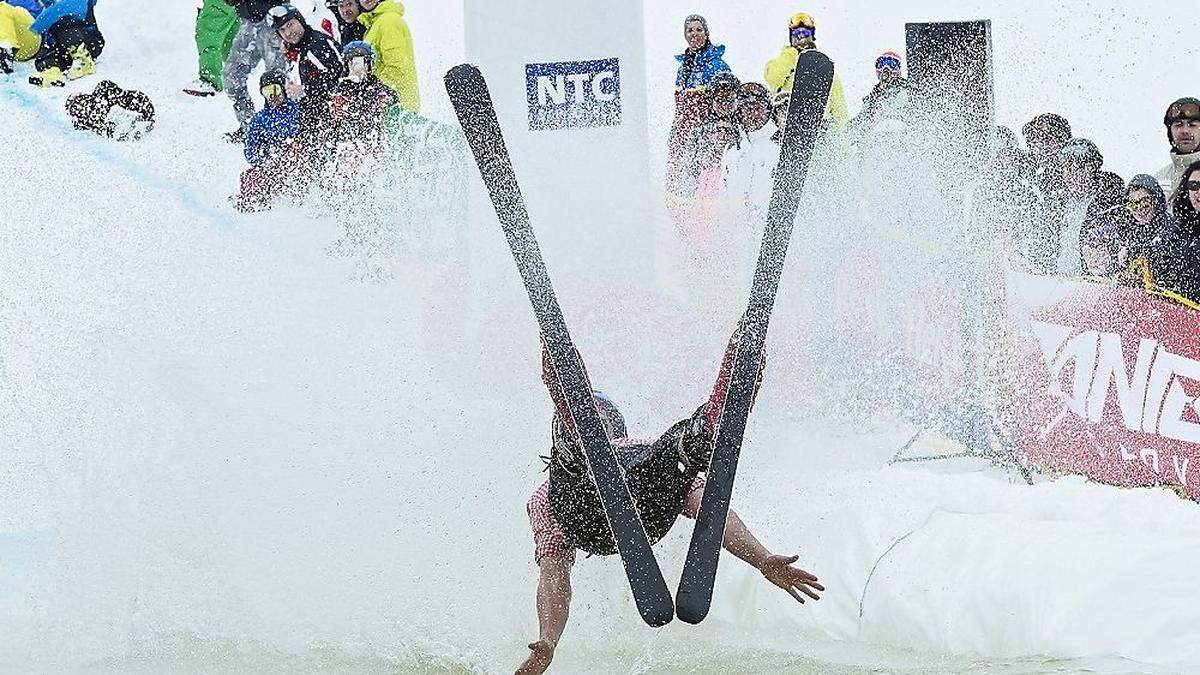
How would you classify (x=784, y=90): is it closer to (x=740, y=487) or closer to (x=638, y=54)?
(x=638, y=54)

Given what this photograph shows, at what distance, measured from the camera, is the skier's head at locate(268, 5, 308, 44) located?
831 cm

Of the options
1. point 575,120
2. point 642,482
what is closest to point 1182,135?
point 575,120

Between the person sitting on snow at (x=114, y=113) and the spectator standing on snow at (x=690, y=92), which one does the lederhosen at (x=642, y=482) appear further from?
the person sitting on snow at (x=114, y=113)

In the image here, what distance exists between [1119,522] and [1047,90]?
4.18 meters

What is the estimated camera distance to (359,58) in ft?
24.4

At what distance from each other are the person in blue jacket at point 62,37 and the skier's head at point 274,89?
3.15m

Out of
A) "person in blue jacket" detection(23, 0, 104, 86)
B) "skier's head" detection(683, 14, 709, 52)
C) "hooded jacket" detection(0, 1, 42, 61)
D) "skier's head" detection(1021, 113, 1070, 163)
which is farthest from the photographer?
"person in blue jacket" detection(23, 0, 104, 86)

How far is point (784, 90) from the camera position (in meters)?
7.64

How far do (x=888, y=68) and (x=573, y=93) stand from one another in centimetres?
166

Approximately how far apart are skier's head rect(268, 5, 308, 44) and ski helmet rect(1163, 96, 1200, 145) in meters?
4.95

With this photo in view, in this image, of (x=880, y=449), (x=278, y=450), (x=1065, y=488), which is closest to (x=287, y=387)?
(x=278, y=450)

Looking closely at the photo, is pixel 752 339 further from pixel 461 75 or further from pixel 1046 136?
pixel 1046 136

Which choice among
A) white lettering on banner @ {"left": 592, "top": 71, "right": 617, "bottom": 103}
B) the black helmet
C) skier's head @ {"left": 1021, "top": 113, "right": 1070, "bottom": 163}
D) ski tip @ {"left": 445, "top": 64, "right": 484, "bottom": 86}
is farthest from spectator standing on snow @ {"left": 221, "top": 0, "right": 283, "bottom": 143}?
ski tip @ {"left": 445, "top": 64, "right": 484, "bottom": 86}

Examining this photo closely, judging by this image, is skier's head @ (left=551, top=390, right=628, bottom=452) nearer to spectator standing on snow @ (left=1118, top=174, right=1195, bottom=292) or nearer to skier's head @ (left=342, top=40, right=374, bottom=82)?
spectator standing on snow @ (left=1118, top=174, right=1195, bottom=292)
